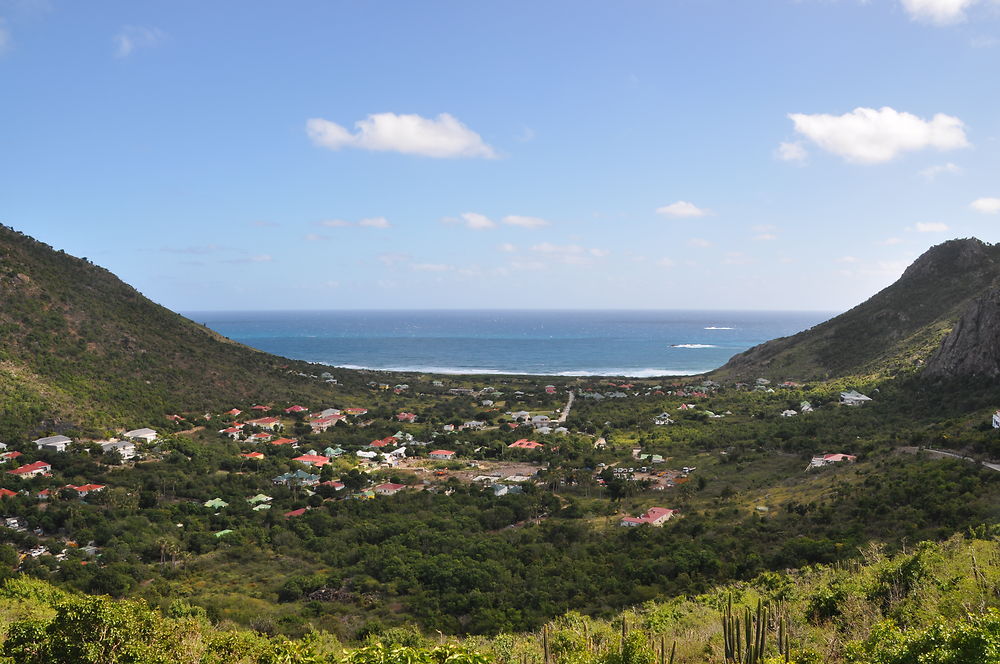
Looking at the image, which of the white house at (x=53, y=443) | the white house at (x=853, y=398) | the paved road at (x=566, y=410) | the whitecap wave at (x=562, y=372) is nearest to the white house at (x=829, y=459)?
the white house at (x=853, y=398)

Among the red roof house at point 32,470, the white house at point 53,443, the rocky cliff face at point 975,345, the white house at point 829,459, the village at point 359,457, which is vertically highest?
the rocky cliff face at point 975,345

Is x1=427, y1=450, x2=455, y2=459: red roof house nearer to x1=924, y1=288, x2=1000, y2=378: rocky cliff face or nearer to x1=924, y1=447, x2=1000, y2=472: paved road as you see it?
x1=924, y1=447, x2=1000, y2=472: paved road

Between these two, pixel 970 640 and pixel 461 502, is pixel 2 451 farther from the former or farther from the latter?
pixel 970 640

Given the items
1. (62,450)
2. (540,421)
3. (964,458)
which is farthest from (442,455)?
(964,458)

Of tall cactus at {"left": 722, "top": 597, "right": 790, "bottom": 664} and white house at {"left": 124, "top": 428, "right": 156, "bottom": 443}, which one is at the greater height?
tall cactus at {"left": 722, "top": 597, "right": 790, "bottom": 664}

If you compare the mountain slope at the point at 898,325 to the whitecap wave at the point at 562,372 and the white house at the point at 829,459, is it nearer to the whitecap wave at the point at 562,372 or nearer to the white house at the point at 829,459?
the whitecap wave at the point at 562,372

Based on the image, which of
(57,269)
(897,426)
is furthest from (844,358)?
(57,269)

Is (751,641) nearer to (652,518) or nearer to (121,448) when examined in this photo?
(652,518)

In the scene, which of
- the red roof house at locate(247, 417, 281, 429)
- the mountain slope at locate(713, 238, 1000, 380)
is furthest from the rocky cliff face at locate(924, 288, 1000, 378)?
the red roof house at locate(247, 417, 281, 429)
